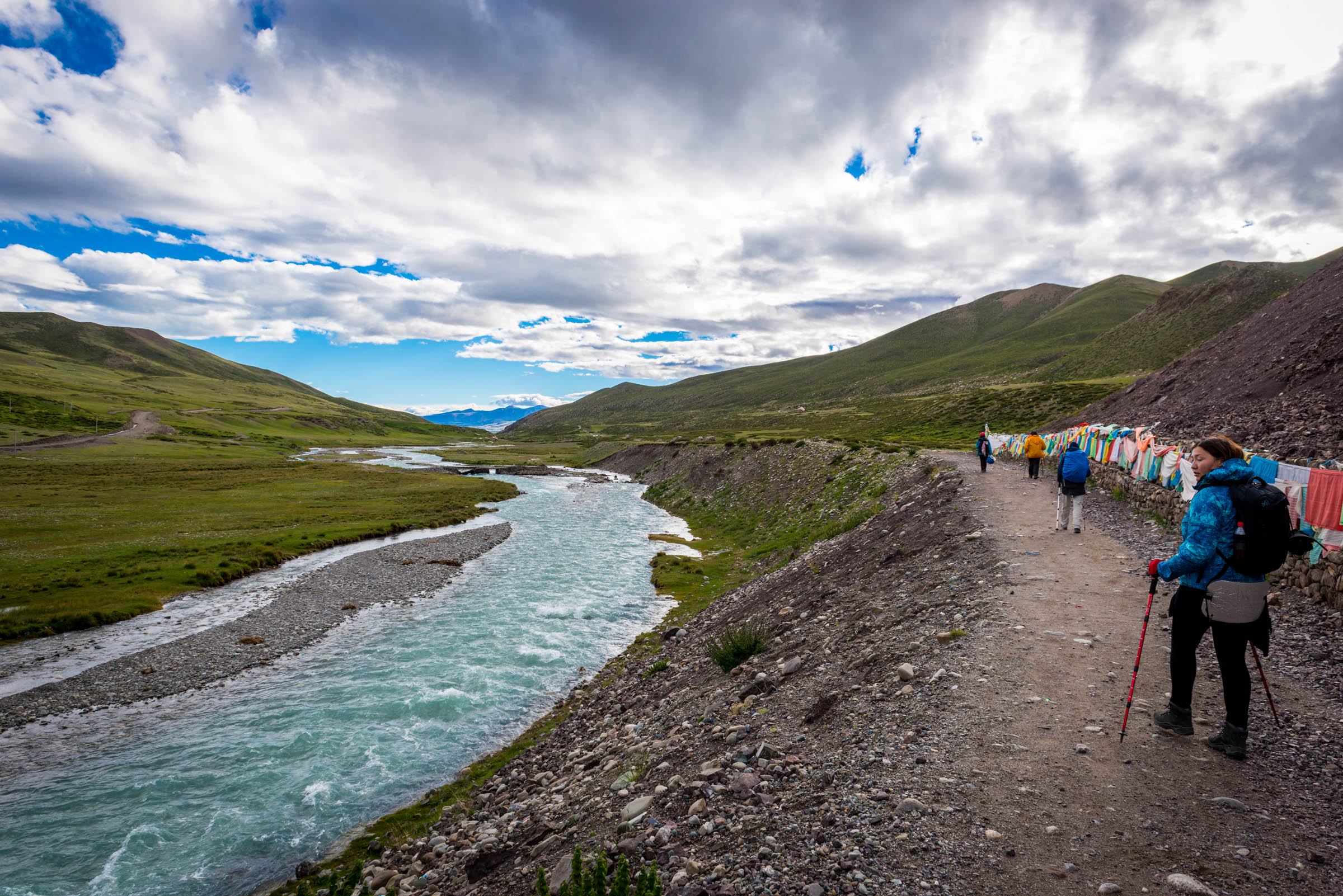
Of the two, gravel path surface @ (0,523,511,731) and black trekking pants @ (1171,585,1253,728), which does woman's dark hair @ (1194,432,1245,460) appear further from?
gravel path surface @ (0,523,511,731)

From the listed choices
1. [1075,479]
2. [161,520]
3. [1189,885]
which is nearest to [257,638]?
[1189,885]

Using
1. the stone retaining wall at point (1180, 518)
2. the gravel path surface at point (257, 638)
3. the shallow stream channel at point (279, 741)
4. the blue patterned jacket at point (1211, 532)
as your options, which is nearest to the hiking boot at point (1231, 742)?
the blue patterned jacket at point (1211, 532)

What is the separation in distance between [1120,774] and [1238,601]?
2.84 m

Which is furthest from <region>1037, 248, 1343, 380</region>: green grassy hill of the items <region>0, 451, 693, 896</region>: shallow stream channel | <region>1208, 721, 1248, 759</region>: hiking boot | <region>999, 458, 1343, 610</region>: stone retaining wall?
<region>1208, 721, 1248, 759</region>: hiking boot

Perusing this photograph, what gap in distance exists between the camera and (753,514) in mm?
54594

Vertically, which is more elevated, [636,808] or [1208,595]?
[1208,595]

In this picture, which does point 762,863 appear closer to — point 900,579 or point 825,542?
point 900,579

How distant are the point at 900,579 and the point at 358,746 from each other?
18920 millimetres

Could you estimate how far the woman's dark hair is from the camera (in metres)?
8.02

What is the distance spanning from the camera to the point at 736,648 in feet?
57.8

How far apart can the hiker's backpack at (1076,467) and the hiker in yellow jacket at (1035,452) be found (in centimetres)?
1335

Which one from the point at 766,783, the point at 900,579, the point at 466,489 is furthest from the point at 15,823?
the point at 466,489

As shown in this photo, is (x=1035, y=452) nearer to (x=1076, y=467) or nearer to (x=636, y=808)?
(x=1076, y=467)

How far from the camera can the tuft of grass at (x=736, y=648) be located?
17.5 metres
